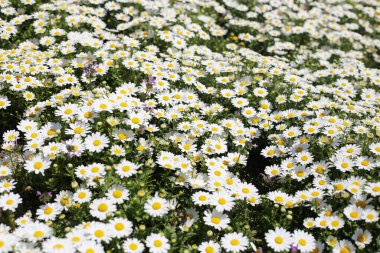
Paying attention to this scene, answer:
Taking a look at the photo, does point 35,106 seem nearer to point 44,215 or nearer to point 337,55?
point 44,215

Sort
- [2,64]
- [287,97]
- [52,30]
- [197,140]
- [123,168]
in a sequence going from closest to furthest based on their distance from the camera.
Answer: [123,168] < [197,140] < [2,64] < [287,97] < [52,30]

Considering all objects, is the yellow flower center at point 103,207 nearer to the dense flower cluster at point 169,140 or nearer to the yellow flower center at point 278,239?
the dense flower cluster at point 169,140

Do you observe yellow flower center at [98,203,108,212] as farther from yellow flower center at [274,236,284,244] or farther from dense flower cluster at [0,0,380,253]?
yellow flower center at [274,236,284,244]

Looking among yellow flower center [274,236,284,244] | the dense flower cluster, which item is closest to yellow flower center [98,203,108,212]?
the dense flower cluster

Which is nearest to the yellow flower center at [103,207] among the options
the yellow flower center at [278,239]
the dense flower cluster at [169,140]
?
the dense flower cluster at [169,140]

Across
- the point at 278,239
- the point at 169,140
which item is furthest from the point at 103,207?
the point at 278,239

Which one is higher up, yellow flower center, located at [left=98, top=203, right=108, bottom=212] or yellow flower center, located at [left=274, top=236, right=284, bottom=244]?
yellow flower center, located at [left=98, top=203, right=108, bottom=212]

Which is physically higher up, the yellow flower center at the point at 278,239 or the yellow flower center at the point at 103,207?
the yellow flower center at the point at 103,207

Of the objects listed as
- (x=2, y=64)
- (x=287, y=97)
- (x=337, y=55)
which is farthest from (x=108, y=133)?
(x=337, y=55)
